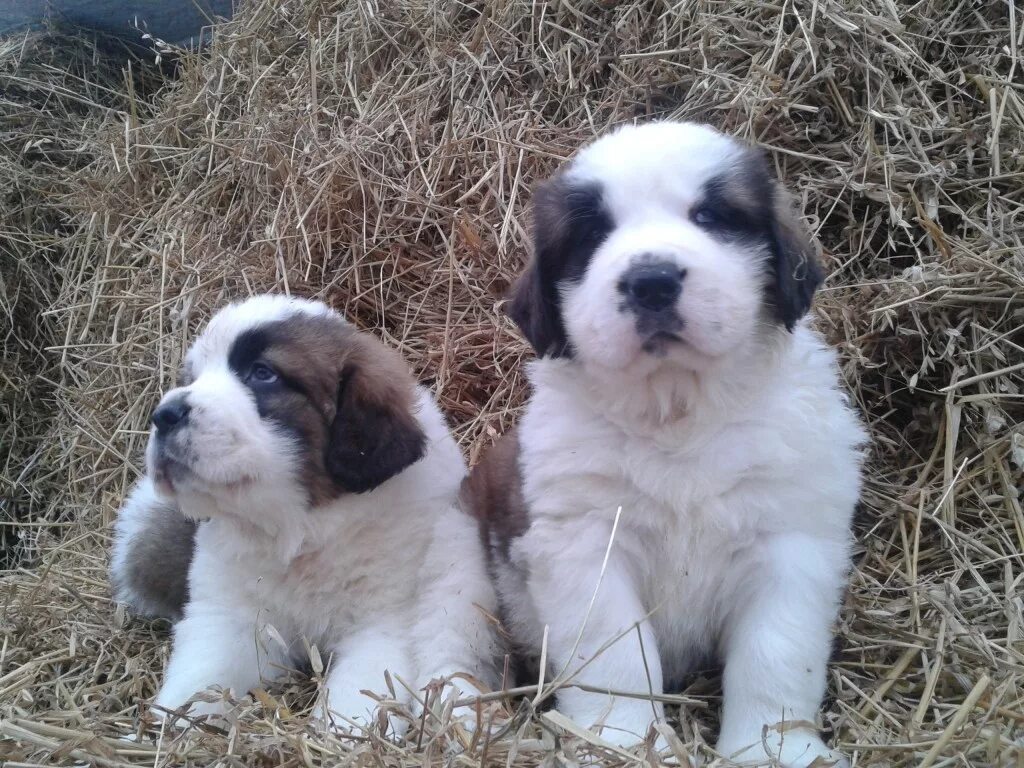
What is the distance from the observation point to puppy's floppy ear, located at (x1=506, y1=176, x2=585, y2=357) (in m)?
2.87

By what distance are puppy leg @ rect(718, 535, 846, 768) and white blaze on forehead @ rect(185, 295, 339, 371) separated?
6.18 ft

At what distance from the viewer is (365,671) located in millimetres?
2984

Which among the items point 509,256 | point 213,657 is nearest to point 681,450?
point 213,657

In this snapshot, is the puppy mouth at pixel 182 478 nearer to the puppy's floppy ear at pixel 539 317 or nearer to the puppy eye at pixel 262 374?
the puppy eye at pixel 262 374

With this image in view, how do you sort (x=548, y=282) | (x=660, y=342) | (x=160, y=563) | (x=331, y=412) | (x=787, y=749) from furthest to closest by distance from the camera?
(x=160, y=563), (x=331, y=412), (x=548, y=282), (x=660, y=342), (x=787, y=749)

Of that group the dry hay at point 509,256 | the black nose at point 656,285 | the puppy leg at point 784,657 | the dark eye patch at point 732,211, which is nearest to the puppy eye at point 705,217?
the dark eye patch at point 732,211

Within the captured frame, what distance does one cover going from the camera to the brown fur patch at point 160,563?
3.71 metres

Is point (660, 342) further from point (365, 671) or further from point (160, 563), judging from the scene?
point (160, 563)

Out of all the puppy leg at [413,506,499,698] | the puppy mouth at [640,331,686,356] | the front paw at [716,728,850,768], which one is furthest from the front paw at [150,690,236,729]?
the puppy mouth at [640,331,686,356]

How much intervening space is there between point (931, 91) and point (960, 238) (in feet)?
2.60

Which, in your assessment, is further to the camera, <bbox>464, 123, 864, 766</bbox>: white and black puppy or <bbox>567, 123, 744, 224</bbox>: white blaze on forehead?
<bbox>567, 123, 744, 224</bbox>: white blaze on forehead

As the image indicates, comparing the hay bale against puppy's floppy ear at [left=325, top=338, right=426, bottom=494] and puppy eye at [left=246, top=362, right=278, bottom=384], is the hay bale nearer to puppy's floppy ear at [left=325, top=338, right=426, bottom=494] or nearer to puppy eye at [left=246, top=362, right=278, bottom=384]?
puppy eye at [left=246, top=362, right=278, bottom=384]

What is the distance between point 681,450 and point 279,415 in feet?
4.41

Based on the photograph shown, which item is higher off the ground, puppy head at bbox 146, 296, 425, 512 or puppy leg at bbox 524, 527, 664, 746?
puppy head at bbox 146, 296, 425, 512
